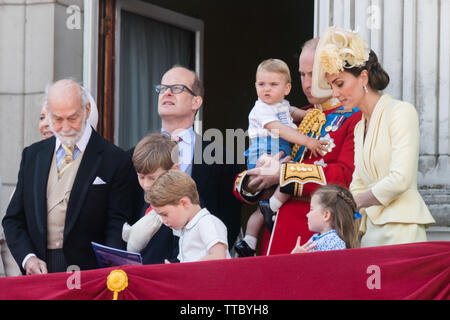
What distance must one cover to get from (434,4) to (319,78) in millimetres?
1263

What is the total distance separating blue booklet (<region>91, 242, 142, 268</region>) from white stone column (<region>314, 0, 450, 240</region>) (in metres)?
1.93

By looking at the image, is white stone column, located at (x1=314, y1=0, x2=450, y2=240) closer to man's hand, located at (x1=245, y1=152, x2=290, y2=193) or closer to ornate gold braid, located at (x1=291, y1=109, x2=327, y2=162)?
ornate gold braid, located at (x1=291, y1=109, x2=327, y2=162)

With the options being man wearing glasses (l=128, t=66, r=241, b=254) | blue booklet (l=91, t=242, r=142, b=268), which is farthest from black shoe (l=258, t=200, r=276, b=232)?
blue booklet (l=91, t=242, r=142, b=268)

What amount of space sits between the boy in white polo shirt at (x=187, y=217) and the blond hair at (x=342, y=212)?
556 millimetres

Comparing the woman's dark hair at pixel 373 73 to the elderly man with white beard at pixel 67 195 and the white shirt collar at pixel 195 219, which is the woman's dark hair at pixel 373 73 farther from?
the elderly man with white beard at pixel 67 195

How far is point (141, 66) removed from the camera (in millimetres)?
8117

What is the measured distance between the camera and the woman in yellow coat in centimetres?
454

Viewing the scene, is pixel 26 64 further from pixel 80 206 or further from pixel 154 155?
pixel 154 155

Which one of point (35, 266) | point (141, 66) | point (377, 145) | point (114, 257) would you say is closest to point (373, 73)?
point (377, 145)

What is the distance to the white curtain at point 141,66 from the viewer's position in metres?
7.95

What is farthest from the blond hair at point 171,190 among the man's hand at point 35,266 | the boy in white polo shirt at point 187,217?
the man's hand at point 35,266
